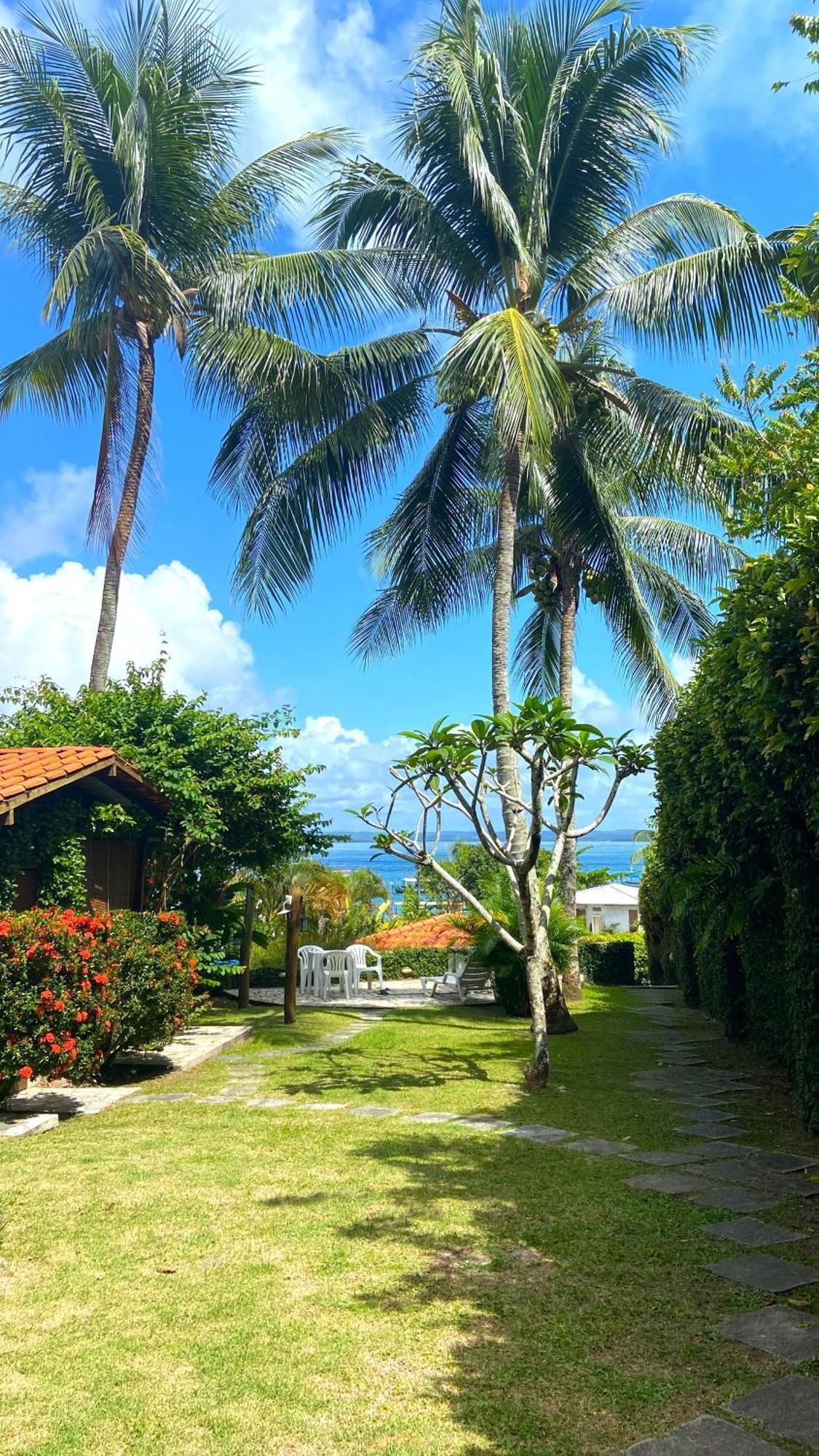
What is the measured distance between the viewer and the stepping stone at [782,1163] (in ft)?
17.3

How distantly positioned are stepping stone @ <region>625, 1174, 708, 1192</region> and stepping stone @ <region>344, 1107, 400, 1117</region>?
2246 millimetres

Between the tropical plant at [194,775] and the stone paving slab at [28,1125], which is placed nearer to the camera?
the stone paving slab at [28,1125]

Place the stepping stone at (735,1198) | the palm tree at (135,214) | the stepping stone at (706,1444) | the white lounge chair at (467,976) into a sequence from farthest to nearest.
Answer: the white lounge chair at (467,976) → the palm tree at (135,214) → the stepping stone at (735,1198) → the stepping stone at (706,1444)

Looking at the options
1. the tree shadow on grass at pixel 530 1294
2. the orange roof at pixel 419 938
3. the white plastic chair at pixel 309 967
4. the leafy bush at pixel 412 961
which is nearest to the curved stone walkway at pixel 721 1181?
the tree shadow on grass at pixel 530 1294

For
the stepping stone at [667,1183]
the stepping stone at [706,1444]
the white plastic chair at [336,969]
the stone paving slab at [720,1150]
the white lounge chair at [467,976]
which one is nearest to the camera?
the stepping stone at [706,1444]

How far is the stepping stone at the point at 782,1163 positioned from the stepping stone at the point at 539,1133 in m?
1.17

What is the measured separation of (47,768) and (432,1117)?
16.4ft

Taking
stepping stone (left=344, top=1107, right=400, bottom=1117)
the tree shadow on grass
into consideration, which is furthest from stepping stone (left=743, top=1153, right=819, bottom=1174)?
stepping stone (left=344, top=1107, right=400, bottom=1117)

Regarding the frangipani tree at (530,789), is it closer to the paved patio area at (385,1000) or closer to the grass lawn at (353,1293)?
the grass lawn at (353,1293)

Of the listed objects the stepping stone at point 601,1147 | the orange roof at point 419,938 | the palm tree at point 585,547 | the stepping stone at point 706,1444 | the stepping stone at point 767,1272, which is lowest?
the stepping stone at point 706,1444

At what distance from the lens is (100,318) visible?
1388cm

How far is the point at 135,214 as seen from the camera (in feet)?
44.3

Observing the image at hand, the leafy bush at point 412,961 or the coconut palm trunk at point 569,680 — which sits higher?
the coconut palm trunk at point 569,680

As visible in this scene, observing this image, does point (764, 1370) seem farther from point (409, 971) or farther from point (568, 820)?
point (409, 971)
